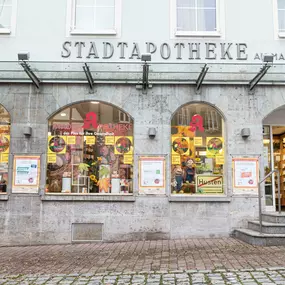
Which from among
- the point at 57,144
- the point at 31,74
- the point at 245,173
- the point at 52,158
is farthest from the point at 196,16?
the point at 52,158

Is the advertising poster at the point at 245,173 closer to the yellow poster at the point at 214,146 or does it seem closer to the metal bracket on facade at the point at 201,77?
the yellow poster at the point at 214,146

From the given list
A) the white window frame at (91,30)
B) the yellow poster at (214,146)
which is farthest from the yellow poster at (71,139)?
the yellow poster at (214,146)

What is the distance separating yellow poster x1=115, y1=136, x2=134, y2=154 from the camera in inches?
383

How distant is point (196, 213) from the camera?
9.28 m

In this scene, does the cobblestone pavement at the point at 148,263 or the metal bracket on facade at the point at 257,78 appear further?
the metal bracket on facade at the point at 257,78

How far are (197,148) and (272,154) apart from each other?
8.28ft

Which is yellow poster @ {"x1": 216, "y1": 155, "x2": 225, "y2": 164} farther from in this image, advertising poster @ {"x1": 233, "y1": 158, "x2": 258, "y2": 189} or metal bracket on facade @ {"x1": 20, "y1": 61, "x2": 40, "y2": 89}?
metal bracket on facade @ {"x1": 20, "y1": 61, "x2": 40, "y2": 89}

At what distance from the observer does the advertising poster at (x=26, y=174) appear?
9352 mm

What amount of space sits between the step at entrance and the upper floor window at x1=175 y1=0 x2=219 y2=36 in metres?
5.08

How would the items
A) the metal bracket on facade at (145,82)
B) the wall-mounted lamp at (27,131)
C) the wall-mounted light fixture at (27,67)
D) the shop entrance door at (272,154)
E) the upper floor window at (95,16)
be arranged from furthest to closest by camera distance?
the shop entrance door at (272,154), the upper floor window at (95,16), the wall-mounted lamp at (27,131), the metal bracket on facade at (145,82), the wall-mounted light fixture at (27,67)

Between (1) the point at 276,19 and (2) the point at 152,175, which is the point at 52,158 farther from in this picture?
(1) the point at 276,19

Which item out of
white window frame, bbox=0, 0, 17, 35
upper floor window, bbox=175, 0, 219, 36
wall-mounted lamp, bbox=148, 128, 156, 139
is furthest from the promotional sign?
white window frame, bbox=0, 0, 17, 35

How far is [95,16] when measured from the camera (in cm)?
1016

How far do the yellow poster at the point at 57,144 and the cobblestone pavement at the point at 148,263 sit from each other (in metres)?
A: 2.43
